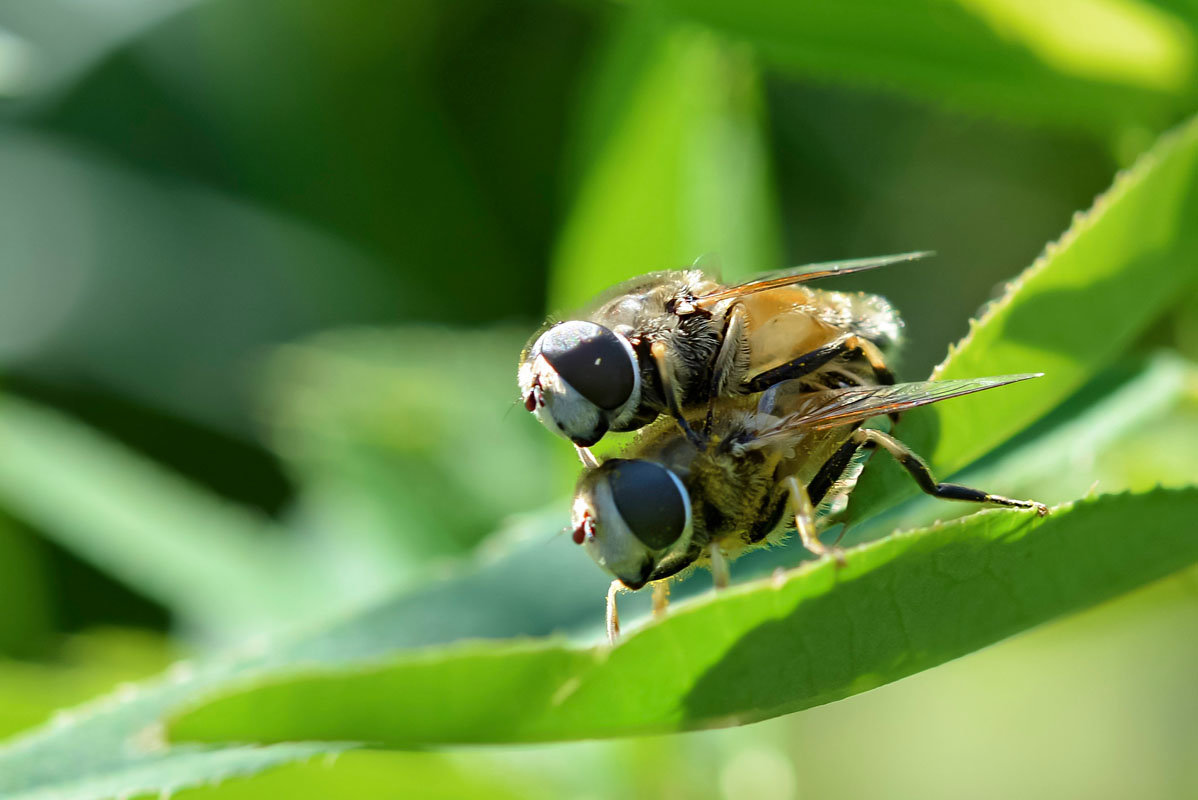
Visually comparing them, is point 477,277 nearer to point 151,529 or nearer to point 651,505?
point 151,529

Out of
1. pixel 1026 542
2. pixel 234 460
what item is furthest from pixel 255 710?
pixel 234 460

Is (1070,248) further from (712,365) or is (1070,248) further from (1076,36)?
(1076,36)

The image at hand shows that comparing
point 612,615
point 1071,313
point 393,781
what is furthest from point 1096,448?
point 393,781

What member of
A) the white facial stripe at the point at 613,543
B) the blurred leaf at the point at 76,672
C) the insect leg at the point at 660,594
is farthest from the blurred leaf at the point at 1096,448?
the blurred leaf at the point at 76,672

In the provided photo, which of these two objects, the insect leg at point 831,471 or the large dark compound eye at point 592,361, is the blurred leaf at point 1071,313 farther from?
the large dark compound eye at point 592,361

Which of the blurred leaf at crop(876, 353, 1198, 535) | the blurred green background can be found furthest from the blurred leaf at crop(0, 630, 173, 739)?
the blurred leaf at crop(876, 353, 1198, 535)

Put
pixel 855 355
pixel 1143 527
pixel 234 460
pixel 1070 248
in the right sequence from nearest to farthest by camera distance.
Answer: pixel 1143 527 → pixel 1070 248 → pixel 855 355 → pixel 234 460
